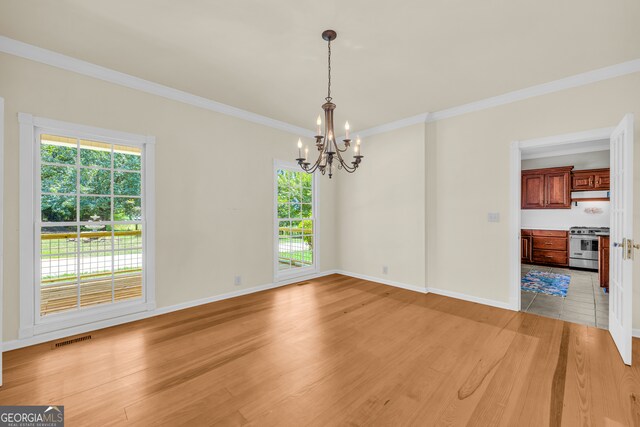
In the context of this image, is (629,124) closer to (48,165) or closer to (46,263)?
(48,165)

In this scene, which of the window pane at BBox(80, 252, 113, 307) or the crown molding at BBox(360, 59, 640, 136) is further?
the window pane at BBox(80, 252, 113, 307)

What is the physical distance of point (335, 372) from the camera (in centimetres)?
220

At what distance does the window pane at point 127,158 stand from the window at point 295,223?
201 centimetres

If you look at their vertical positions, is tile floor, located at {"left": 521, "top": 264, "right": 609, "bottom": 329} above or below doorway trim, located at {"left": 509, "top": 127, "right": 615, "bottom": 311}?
below

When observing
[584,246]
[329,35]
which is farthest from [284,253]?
[584,246]

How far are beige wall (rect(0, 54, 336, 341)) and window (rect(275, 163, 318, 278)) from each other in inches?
9.9

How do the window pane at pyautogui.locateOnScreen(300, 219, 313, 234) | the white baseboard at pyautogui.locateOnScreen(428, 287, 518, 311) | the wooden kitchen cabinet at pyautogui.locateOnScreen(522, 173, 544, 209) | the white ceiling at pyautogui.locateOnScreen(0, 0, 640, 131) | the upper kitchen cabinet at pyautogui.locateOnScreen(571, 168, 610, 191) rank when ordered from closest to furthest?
the white ceiling at pyautogui.locateOnScreen(0, 0, 640, 131) → the white baseboard at pyautogui.locateOnScreen(428, 287, 518, 311) → the window pane at pyautogui.locateOnScreen(300, 219, 313, 234) → the upper kitchen cabinet at pyautogui.locateOnScreen(571, 168, 610, 191) → the wooden kitchen cabinet at pyautogui.locateOnScreen(522, 173, 544, 209)

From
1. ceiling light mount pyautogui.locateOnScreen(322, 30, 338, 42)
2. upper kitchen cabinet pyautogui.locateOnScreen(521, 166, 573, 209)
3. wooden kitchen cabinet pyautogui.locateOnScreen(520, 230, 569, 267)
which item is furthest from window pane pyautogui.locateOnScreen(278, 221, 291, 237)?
upper kitchen cabinet pyautogui.locateOnScreen(521, 166, 573, 209)

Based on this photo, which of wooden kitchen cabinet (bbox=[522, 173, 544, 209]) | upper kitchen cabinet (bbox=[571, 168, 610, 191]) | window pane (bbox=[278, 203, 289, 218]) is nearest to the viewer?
window pane (bbox=[278, 203, 289, 218])

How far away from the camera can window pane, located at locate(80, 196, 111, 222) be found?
2.99 m

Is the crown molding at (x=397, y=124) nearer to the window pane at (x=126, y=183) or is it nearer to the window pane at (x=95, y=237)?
the window pane at (x=126, y=183)

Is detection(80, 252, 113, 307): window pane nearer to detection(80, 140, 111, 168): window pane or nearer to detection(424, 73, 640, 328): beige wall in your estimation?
detection(80, 140, 111, 168): window pane

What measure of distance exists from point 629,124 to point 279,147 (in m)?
4.17

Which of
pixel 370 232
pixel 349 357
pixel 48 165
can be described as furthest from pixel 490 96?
pixel 48 165
